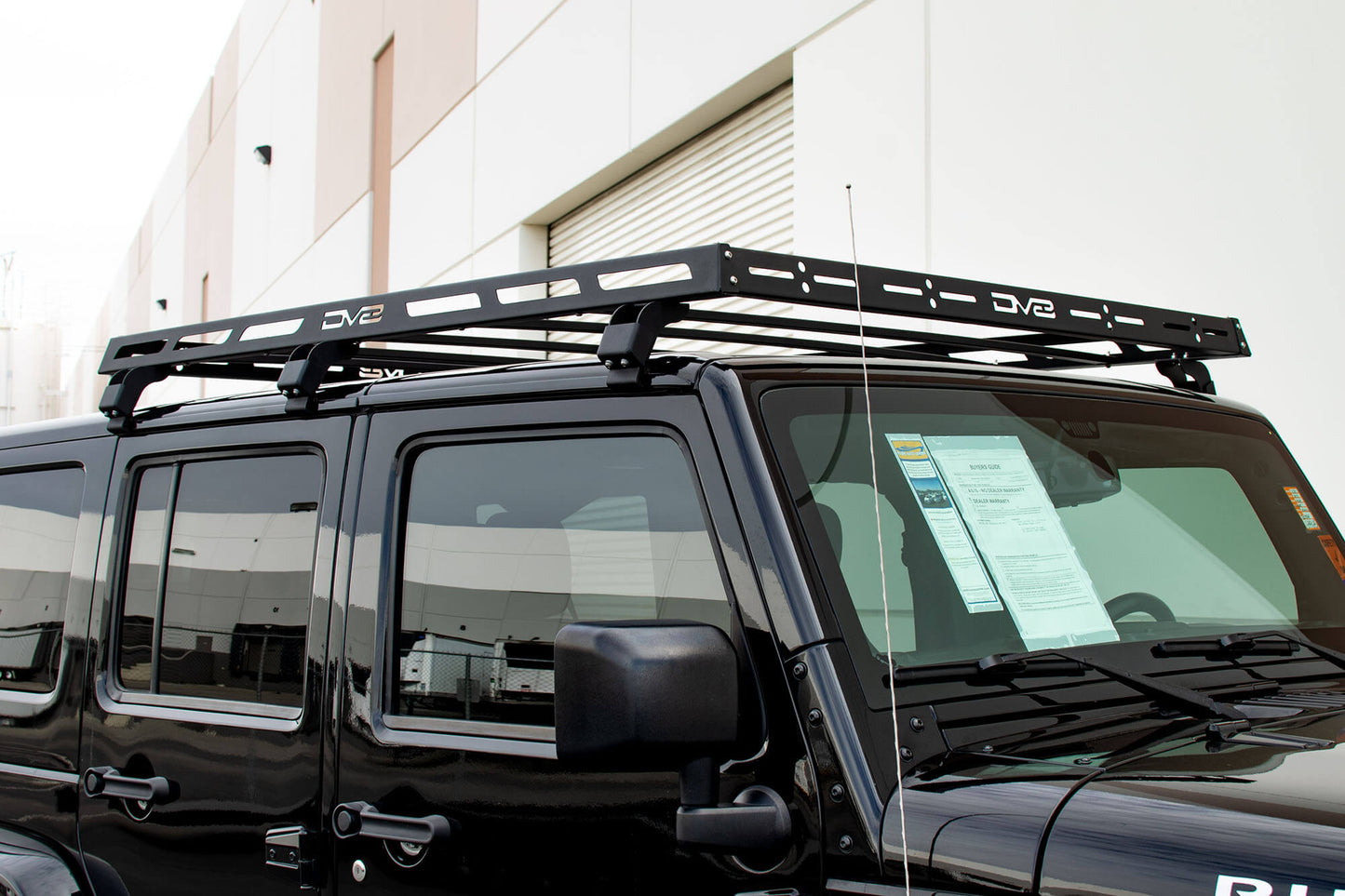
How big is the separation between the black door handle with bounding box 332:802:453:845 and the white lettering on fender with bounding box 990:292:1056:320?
145 cm

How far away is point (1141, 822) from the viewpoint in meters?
1.46

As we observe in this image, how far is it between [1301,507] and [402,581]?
194cm

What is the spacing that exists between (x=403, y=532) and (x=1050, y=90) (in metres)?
4.08

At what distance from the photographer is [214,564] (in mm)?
2691

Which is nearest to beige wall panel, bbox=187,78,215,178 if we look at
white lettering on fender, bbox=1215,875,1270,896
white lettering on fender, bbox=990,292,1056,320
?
white lettering on fender, bbox=990,292,1056,320

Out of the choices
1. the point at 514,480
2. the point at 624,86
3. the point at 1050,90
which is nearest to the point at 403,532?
the point at 514,480

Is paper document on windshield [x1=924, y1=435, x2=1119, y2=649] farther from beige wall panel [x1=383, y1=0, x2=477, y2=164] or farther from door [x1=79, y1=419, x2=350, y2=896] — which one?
beige wall panel [x1=383, y1=0, x2=477, y2=164]

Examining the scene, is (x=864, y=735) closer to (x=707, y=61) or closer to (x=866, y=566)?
(x=866, y=566)

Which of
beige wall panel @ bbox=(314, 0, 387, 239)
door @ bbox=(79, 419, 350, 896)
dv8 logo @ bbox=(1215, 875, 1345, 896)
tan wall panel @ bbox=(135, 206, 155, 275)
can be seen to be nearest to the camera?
dv8 logo @ bbox=(1215, 875, 1345, 896)

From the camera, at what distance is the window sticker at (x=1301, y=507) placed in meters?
2.71

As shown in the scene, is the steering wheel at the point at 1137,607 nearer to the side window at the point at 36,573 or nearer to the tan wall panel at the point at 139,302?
the side window at the point at 36,573

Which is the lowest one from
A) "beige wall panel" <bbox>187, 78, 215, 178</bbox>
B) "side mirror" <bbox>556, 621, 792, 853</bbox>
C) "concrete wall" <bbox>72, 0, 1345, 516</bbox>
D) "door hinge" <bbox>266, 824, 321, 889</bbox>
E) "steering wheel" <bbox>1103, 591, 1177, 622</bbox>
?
"door hinge" <bbox>266, 824, 321, 889</bbox>

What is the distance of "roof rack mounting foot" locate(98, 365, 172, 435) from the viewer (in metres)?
2.95

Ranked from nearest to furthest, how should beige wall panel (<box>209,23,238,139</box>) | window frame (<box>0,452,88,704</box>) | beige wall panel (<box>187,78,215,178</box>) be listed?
1. window frame (<box>0,452,88,704</box>)
2. beige wall panel (<box>209,23,238,139</box>)
3. beige wall panel (<box>187,78,215,178</box>)
